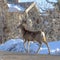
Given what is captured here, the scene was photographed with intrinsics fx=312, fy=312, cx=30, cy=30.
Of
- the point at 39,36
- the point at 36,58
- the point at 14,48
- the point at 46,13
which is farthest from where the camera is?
the point at 46,13

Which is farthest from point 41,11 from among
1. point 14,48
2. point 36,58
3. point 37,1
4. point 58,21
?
Result: point 36,58

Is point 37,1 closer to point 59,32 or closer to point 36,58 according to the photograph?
point 59,32

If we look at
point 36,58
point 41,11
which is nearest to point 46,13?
point 41,11

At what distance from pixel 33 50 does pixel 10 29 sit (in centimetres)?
581

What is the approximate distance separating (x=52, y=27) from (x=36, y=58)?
8.30 m

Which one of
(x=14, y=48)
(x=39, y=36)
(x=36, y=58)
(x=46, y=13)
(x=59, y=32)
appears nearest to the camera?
(x=36, y=58)

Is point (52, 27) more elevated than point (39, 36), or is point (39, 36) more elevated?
point (39, 36)

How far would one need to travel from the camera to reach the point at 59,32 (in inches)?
715

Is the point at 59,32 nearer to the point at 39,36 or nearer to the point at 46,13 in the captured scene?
the point at 46,13

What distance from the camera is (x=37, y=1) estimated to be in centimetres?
2067

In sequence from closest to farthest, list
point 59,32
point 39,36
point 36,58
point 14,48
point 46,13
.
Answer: point 36,58 → point 39,36 → point 14,48 → point 59,32 → point 46,13

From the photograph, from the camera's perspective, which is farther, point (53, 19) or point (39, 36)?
point (53, 19)

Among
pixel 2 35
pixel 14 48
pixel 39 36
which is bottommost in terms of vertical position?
pixel 2 35

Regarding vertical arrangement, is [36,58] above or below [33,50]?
above
